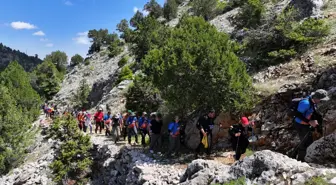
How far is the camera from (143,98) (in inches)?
912

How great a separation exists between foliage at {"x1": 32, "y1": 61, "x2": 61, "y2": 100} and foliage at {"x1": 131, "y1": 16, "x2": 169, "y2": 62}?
3272 centimetres

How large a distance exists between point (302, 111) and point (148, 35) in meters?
24.4

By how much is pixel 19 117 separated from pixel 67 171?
35.7 ft

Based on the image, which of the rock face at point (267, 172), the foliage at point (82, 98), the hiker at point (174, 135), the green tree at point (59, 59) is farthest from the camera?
the green tree at point (59, 59)

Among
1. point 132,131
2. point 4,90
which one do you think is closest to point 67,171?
point 132,131

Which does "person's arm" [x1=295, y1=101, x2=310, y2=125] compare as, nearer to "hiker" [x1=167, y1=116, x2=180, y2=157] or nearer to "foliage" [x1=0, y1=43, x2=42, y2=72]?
"hiker" [x1=167, y1=116, x2=180, y2=157]

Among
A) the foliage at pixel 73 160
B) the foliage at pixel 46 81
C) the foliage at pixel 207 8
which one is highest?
the foliage at pixel 207 8

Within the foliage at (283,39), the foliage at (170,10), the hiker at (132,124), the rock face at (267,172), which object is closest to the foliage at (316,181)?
the rock face at (267,172)

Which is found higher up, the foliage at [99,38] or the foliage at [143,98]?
the foliage at [99,38]

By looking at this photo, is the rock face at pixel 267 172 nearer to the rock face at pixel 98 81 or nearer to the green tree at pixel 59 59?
the rock face at pixel 98 81

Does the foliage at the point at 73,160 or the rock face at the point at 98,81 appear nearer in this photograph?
the foliage at the point at 73,160

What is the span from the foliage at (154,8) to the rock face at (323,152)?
55183 millimetres

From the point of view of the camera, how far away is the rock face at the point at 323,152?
277 inches

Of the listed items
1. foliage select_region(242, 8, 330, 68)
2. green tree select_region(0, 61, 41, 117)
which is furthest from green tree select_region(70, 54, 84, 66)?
foliage select_region(242, 8, 330, 68)
